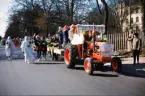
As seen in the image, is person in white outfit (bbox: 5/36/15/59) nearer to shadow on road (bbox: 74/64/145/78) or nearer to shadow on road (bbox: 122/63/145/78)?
shadow on road (bbox: 74/64/145/78)

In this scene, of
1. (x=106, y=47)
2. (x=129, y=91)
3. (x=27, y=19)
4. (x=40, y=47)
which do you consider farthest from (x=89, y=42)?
(x=27, y=19)

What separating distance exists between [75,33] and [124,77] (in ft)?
15.6

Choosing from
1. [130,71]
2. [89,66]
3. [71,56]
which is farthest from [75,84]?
[71,56]

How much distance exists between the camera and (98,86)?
12.4 meters

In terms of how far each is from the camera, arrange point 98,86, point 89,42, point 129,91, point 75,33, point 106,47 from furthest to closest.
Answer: point 75,33 → point 89,42 → point 106,47 → point 98,86 → point 129,91

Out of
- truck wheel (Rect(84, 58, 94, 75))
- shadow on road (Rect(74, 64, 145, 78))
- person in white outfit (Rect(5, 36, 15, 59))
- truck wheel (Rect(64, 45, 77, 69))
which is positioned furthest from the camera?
person in white outfit (Rect(5, 36, 15, 59))

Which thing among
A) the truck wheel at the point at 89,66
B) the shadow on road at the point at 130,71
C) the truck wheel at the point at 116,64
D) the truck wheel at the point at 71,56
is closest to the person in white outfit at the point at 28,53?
the truck wheel at the point at 71,56

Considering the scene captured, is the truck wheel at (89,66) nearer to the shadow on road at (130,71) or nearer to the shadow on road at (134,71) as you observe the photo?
the shadow on road at (130,71)

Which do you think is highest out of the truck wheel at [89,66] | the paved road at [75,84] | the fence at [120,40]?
the fence at [120,40]

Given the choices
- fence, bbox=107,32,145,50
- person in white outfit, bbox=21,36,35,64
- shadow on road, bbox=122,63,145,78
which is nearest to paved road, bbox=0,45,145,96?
shadow on road, bbox=122,63,145,78

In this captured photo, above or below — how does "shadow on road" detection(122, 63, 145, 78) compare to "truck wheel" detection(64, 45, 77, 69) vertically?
below

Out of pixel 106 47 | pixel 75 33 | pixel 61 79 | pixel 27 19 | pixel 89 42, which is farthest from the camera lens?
pixel 27 19

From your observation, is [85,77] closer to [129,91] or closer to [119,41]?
[129,91]

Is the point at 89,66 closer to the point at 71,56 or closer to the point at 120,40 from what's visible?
the point at 71,56
